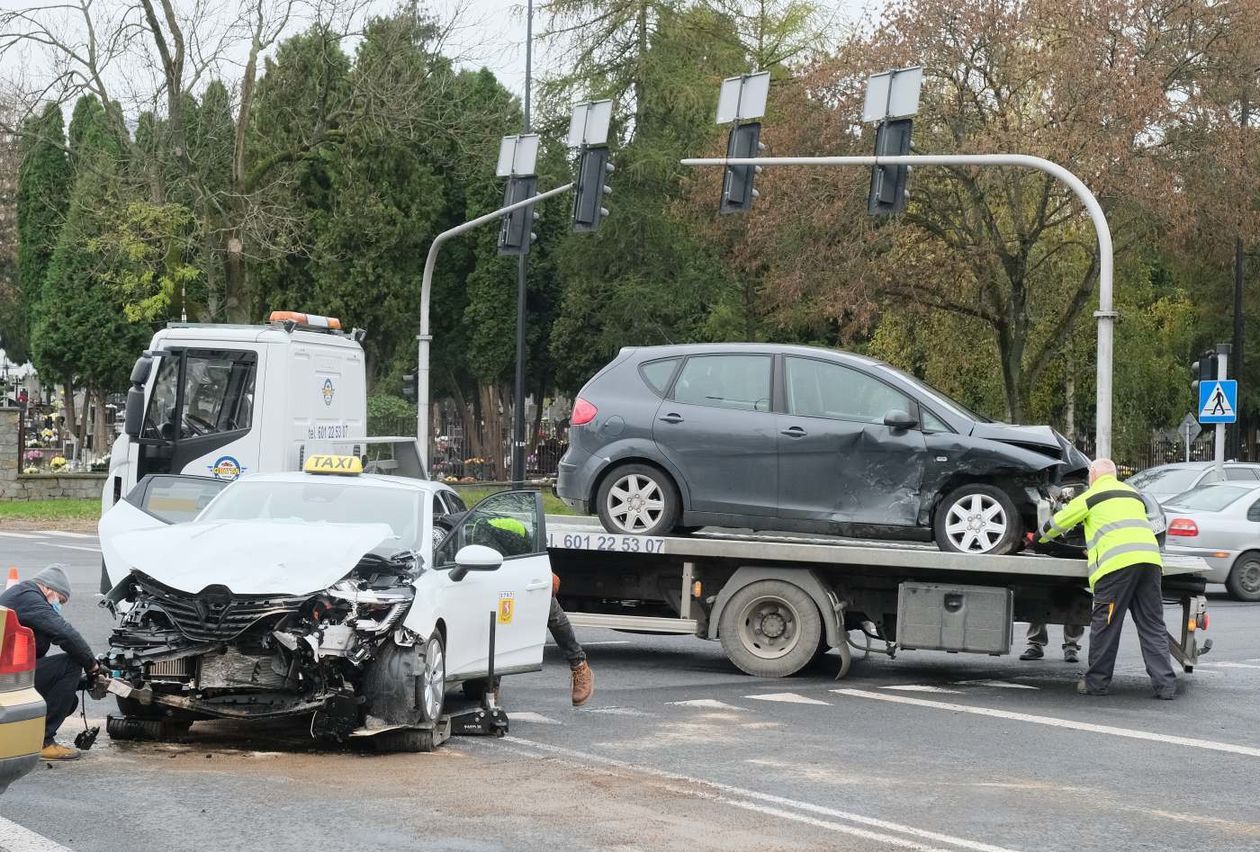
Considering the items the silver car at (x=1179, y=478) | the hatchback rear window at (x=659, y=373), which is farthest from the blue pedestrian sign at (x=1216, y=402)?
the hatchback rear window at (x=659, y=373)

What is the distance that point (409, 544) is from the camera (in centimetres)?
999

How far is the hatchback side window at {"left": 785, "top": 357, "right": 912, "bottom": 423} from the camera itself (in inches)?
513

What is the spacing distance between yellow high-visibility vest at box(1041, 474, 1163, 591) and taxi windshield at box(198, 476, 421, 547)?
4.93 m

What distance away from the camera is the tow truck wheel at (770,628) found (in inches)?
509

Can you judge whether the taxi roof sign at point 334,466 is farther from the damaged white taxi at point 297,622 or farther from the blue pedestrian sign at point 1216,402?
the blue pedestrian sign at point 1216,402

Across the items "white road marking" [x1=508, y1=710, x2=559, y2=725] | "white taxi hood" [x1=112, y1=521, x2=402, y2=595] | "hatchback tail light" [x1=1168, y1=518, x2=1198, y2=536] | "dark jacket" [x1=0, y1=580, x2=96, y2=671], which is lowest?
"white road marking" [x1=508, y1=710, x2=559, y2=725]

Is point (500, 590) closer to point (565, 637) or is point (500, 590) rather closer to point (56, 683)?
point (565, 637)

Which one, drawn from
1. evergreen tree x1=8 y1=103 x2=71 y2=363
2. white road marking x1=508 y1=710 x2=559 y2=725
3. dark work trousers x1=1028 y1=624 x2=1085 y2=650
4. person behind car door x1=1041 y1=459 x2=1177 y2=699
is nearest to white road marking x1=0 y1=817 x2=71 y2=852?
white road marking x1=508 y1=710 x2=559 y2=725

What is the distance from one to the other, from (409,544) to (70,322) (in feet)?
164

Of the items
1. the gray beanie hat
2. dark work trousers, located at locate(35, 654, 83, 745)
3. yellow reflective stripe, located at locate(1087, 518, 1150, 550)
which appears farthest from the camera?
yellow reflective stripe, located at locate(1087, 518, 1150, 550)

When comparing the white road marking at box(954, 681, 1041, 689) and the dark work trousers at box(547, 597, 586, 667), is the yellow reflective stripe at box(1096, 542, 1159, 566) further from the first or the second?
the dark work trousers at box(547, 597, 586, 667)

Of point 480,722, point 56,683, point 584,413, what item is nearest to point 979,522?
point 584,413

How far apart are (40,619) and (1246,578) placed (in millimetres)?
17165

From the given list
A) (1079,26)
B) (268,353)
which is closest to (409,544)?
(268,353)
